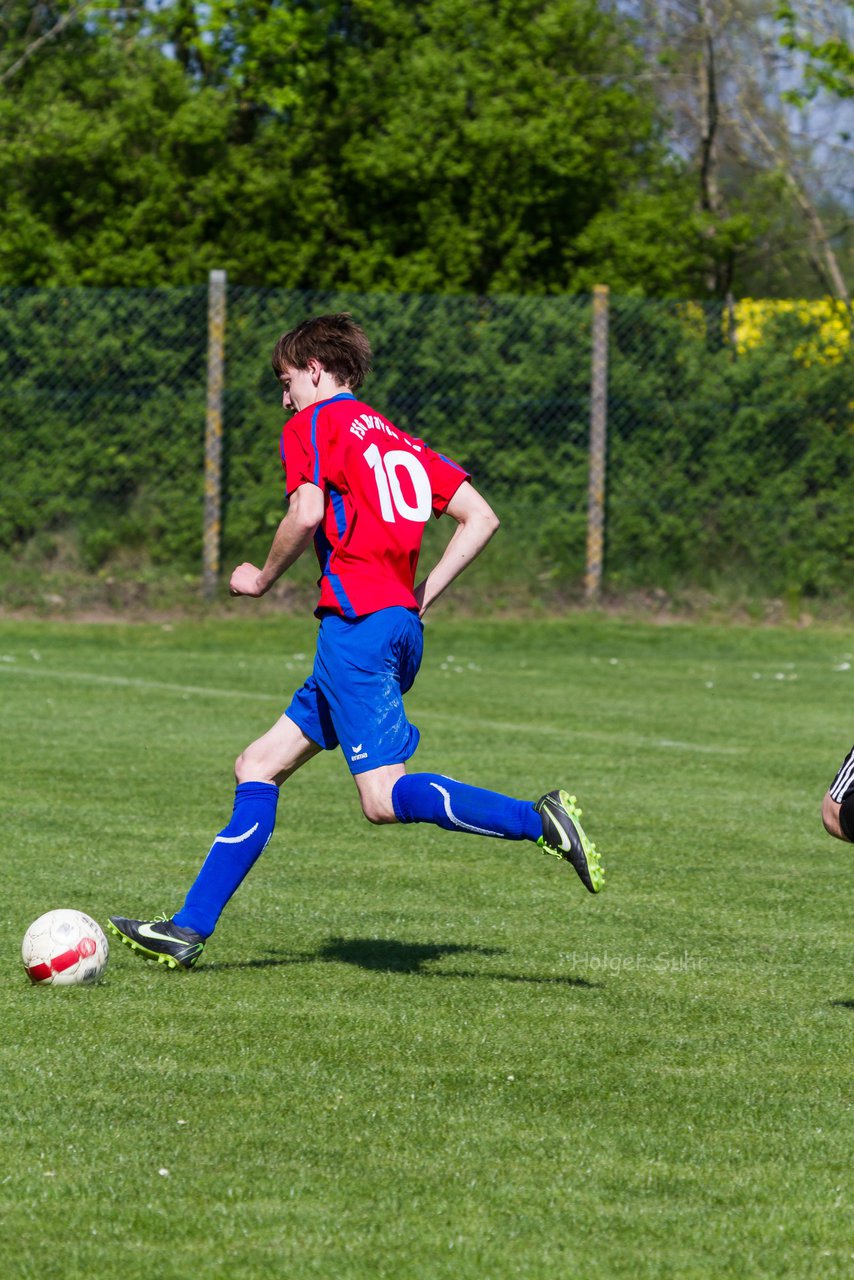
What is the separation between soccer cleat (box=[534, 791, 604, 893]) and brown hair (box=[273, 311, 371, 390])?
1416 mm

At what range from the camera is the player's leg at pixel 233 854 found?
5445 millimetres

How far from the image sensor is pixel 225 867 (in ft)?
18.1

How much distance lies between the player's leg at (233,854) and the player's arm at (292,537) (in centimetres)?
43

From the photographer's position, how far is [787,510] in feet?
58.8

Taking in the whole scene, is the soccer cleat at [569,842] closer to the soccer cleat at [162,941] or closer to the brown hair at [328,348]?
the soccer cleat at [162,941]

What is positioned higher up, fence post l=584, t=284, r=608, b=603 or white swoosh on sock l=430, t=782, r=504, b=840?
fence post l=584, t=284, r=608, b=603

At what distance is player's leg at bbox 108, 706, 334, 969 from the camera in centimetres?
545

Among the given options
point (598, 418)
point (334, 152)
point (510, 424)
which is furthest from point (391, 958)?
point (334, 152)

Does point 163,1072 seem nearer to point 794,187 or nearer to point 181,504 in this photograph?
point 181,504

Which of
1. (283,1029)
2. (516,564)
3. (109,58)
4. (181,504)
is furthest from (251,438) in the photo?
(283,1029)

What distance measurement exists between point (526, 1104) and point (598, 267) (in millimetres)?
17248

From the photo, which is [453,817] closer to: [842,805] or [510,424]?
[842,805]

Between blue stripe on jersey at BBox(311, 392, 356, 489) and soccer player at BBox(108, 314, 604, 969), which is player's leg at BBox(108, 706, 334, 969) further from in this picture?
blue stripe on jersey at BBox(311, 392, 356, 489)

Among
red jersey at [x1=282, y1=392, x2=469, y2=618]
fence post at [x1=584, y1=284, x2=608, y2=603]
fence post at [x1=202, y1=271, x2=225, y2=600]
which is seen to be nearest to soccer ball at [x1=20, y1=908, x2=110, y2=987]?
red jersey at [x1=282, y1=392, x2=469, y2=618]
